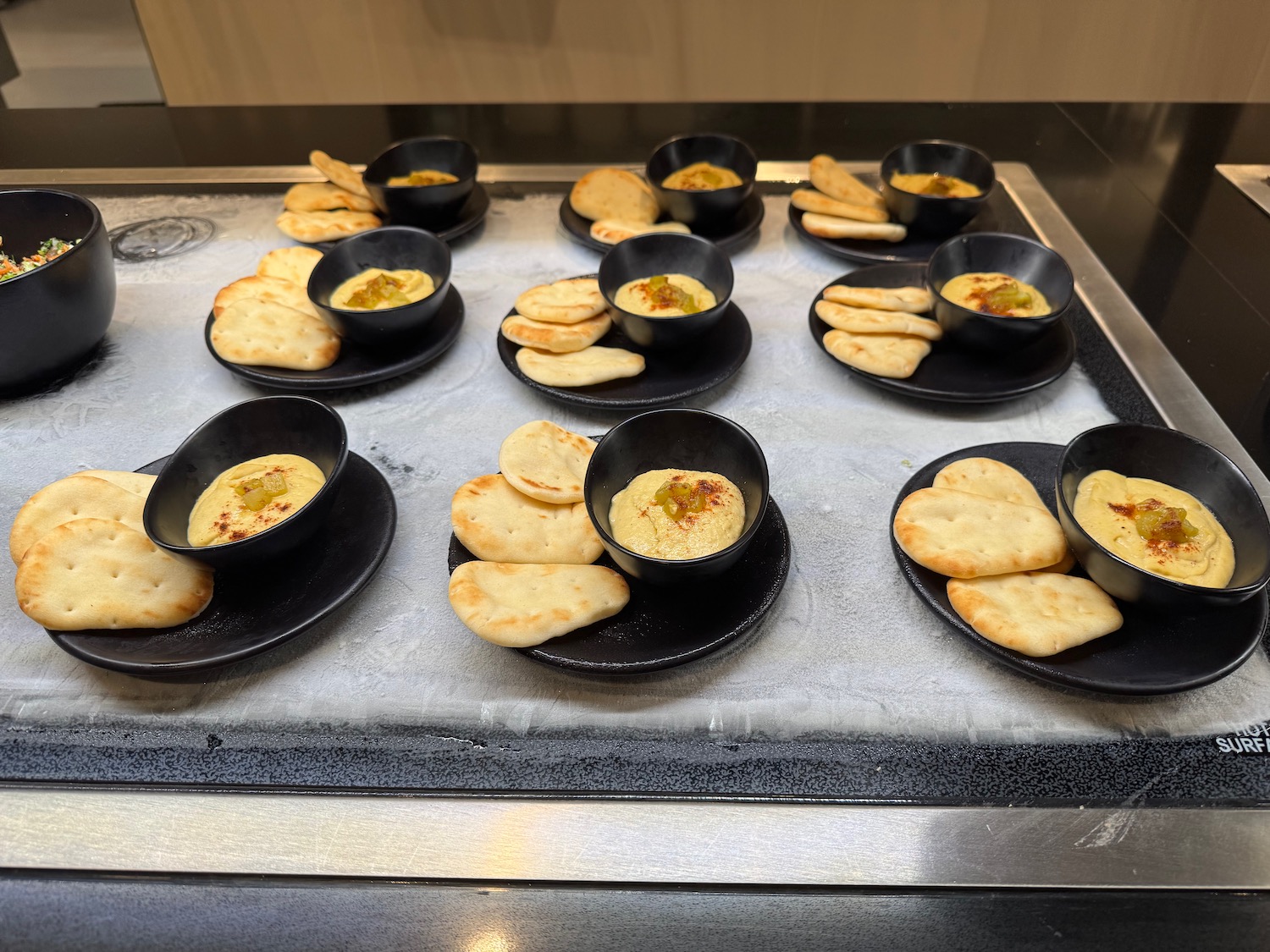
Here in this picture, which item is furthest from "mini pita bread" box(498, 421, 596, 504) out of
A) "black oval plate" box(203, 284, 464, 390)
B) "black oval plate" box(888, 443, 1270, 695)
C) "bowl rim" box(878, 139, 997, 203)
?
"bowl rim" box(878, 139, 997, 203)

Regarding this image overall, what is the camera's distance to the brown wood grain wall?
461cm

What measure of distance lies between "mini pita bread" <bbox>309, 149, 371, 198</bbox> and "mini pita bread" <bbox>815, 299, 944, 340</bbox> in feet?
5.65

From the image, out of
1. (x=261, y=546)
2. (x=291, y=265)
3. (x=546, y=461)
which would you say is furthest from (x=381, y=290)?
(x=261, y=546)

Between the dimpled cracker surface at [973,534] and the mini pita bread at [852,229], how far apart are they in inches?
50.1

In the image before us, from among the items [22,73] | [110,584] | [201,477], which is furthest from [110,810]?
[22,73]

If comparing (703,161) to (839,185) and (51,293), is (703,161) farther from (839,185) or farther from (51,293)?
(51,293)

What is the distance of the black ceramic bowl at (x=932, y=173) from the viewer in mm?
2732

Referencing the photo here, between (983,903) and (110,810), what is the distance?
1.49 metres

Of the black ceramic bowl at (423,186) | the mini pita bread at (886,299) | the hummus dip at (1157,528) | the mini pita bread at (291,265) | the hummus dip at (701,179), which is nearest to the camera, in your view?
the hummus dip at (1157,528)

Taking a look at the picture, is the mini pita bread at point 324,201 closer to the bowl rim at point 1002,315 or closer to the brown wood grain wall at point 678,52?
the bowl rim at point 1002,315

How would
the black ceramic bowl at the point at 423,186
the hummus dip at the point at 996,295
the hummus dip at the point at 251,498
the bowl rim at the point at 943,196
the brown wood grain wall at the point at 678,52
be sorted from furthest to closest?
the brown wood grain wall at the point at 678,52 < the black ceramic bowl at the point at 423,186 < the bowl rim at the point at 943,196 < the hummus dip at the point at 996,295 < the hummus dip at the point at 251,498

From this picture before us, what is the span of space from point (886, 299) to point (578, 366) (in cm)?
93

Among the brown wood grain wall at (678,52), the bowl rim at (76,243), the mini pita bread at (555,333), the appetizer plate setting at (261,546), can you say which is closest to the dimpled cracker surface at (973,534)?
the mini pita bread at (555,333)

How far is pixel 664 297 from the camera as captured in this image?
2.33 meters
